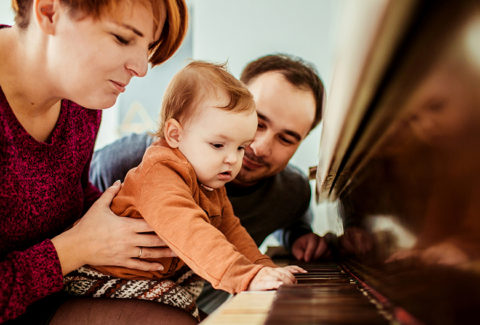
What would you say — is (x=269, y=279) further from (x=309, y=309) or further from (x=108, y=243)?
(x=108, y=243)

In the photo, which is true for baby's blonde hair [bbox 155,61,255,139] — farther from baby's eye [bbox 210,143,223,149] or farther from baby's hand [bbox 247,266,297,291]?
baby's hand [bbox 247,266,297,291]

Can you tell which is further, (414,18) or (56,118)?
(56,118)

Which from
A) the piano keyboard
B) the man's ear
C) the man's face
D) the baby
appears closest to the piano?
the piano keyboard

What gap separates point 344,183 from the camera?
0.87 m

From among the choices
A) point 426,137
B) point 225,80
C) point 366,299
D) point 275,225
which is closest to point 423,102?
point 426,137

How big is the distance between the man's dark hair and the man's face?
0.03 metres

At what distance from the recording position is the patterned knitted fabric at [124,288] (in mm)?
864

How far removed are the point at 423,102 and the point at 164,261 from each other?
2.40 feet

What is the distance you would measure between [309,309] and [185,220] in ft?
1.19

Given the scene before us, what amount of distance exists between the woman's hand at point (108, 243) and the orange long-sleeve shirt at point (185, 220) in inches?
1.3

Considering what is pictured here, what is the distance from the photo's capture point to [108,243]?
875mm

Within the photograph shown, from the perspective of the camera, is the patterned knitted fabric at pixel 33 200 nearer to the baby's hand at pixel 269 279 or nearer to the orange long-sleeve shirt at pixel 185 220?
the orange long-sleeve shirt at pixel 185 220

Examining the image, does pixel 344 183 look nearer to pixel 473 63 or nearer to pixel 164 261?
pixel 164 261

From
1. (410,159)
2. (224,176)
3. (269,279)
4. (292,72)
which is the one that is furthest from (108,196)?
(292,72)
